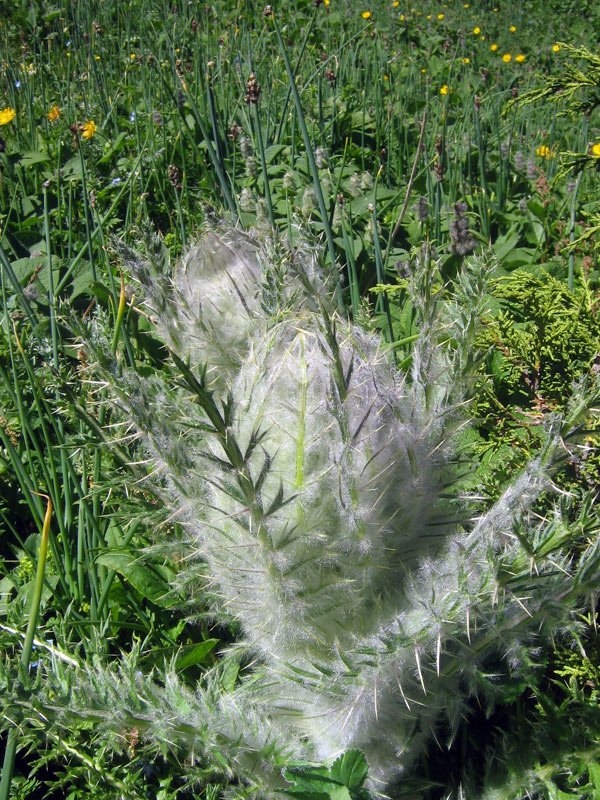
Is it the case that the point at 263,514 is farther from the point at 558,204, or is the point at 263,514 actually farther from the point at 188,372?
the point at 558,204

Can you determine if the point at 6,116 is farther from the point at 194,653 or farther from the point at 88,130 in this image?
the point at 194,653

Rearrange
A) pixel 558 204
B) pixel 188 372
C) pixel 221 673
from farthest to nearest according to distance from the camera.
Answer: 1. pixel 558 204
2. pixel 221 673
3. pixel 188 372

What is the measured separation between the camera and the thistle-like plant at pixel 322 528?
89cm

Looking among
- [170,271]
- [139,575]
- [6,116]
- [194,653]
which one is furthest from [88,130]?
[194,653]

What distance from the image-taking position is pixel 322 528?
929mm

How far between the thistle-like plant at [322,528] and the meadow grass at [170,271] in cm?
6

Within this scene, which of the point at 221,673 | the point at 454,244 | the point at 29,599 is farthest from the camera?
the point at 454,244

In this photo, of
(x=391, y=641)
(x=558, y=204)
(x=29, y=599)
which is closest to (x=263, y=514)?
(x=391, y=641)

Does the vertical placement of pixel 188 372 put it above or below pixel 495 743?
above

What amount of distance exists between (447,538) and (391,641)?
0.73 feet

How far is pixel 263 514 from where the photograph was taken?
844 millimetres

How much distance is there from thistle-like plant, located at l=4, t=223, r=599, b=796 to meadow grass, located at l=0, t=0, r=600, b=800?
6 cm

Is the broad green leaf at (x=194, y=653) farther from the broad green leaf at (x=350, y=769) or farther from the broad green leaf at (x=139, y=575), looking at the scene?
the broad green leaf at (x=350, y=769)

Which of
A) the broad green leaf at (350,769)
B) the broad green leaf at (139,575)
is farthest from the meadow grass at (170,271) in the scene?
the broad green leaf at (350,769)
